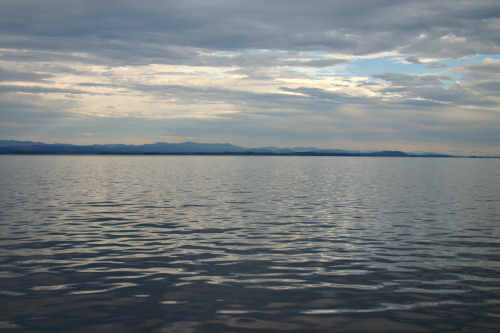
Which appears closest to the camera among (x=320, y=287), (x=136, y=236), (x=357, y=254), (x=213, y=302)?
(x=213, y=302)

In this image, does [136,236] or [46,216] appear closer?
[136,236]

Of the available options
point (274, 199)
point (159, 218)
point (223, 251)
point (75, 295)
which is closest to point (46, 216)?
point (159, 218)

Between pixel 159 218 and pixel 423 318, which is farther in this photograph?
pixel 159 218

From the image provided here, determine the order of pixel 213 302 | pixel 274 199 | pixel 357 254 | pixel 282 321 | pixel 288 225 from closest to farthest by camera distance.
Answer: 1. pixel 282 321
2. pixel 213 302
3. pixel 357 254
4. pixel 288 225
5. pixel 274 199

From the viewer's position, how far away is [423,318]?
39.0 ft

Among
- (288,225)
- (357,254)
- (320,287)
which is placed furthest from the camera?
(288,225)

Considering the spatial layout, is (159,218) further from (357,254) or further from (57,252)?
(357,254)

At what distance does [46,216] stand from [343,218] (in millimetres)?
22286

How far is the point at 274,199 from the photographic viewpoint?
44000 mm

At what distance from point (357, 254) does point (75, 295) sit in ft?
41.1

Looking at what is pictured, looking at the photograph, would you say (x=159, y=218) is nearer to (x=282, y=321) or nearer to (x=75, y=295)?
(x=75, y=295)

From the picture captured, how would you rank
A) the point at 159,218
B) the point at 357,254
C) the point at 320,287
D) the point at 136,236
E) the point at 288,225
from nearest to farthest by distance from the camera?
the point at 320,287, the point at 357,254, the point at 136,236, the point at 288,225, the point at 159,218

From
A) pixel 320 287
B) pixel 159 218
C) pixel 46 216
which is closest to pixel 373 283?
pixel 320 287

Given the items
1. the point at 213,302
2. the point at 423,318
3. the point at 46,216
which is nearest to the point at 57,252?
the point at 213,302
